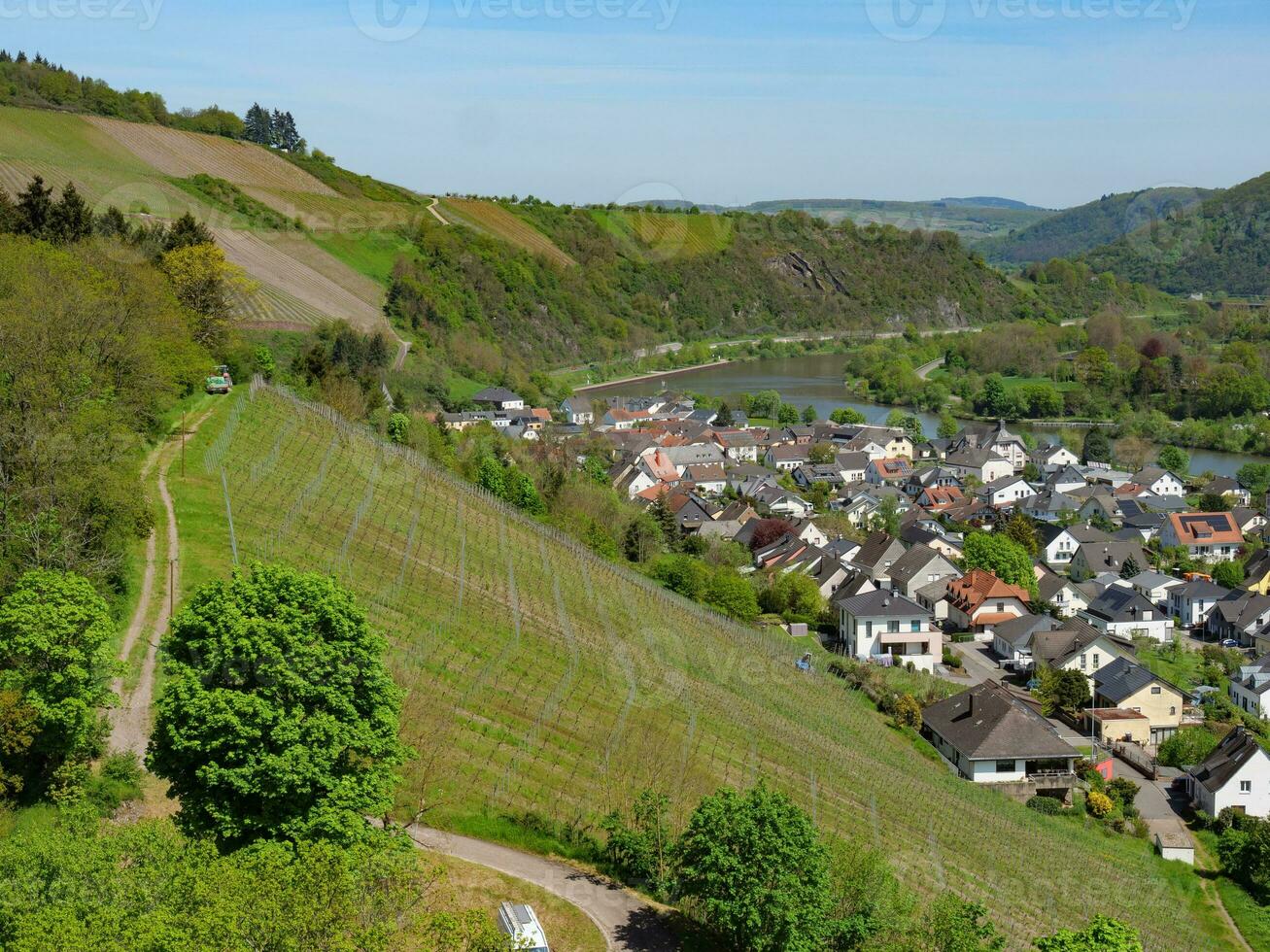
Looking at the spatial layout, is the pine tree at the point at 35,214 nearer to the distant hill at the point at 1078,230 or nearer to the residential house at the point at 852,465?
the residential house at the point at 852,465

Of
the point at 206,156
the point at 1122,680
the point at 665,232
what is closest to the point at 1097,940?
the point at 1122,680

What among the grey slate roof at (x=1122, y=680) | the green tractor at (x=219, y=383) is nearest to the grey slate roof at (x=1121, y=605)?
the grey slate roof at (x=1122, y=680)

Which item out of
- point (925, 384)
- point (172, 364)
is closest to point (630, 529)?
point (172, 364)

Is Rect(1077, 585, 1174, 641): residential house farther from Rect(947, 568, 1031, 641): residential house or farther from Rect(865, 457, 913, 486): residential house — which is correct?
Rect(865, 457, 913, 486): residential house

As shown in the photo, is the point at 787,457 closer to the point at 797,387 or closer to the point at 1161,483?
the point at 1161,483

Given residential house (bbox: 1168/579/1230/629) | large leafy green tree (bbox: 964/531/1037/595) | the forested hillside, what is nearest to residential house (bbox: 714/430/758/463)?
the forested hillside

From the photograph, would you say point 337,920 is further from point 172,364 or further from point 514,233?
point 514,233

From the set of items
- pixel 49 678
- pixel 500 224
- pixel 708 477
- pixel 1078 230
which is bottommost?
pixel 708 477

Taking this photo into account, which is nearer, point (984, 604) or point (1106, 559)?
point (984, 604)
